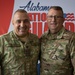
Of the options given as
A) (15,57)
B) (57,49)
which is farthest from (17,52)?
(57,49)

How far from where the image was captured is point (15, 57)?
1.98m

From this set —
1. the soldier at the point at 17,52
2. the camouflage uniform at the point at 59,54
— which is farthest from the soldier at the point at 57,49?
the soldier at the point at 17,52

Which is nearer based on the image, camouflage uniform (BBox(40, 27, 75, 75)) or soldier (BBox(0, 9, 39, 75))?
soldier (BBox(0, 9, 39, 75))

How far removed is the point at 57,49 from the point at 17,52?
16.6 inches

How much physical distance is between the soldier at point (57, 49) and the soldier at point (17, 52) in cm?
18

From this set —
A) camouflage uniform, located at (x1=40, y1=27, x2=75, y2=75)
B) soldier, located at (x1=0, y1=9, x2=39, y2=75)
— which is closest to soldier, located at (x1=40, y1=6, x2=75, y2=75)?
camouflage uniform, located at (x1=40, y1=27, x2=75, y2=75)

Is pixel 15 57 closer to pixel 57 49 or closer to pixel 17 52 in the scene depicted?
pixel 17 52

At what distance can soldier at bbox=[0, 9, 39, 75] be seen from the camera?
1.98 meters

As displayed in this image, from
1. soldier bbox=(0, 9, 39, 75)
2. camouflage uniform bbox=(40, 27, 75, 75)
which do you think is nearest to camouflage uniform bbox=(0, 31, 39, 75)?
soldier bbox=(0, 9, 39, 75)

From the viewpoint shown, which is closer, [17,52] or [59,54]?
[17,52]

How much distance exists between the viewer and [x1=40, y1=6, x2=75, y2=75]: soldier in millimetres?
2096

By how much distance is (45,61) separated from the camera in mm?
2168

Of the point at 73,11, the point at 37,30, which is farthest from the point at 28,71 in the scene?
the point at 73,11

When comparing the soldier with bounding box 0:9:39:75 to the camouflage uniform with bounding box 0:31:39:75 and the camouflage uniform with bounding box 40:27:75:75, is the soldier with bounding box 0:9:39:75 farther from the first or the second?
the camouflage uniform with bounding box 40:27:75:75
